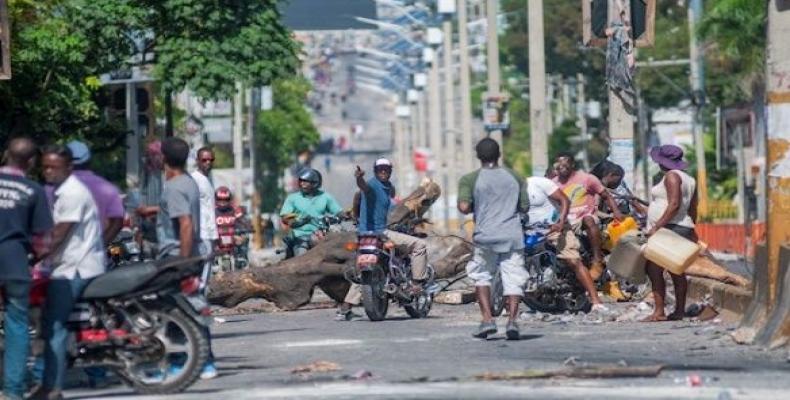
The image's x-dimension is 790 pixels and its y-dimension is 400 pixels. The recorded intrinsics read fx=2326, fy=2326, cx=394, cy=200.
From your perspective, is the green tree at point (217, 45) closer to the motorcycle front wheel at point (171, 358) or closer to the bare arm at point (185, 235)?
the bare arm at point (185, 235)

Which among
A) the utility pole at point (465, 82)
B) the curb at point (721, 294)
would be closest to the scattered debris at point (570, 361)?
the curb at point (721, 294)

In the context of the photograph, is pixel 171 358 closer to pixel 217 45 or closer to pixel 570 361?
pixel 570 361

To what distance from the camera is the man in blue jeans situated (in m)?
14.4

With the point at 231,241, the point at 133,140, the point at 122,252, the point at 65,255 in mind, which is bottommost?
the point at 231,241

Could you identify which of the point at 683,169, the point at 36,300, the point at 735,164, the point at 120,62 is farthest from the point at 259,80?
the point at 735,164

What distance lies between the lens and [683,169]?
21.4 meters

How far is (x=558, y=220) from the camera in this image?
71.8 feet

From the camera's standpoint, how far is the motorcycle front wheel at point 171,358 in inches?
589

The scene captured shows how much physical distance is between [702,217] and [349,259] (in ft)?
156

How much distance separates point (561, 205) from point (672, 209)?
1143 mm

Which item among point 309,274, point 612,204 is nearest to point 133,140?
point 309,274

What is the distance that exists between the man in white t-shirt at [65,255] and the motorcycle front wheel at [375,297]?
7.82 m

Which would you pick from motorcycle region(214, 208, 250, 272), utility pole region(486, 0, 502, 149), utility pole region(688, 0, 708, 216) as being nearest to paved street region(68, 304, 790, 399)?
motorcycle region(214, 208, 250, 272)

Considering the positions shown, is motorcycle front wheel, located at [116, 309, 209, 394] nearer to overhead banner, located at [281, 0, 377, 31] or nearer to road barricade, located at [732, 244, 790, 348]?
road barricade, located at [732, 244, 790, 348]
